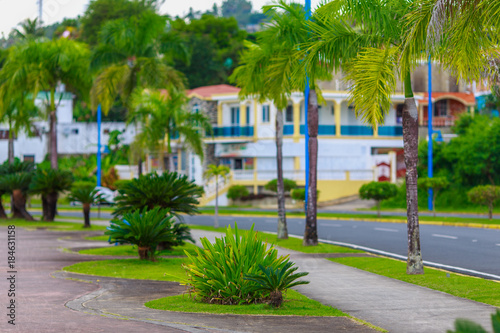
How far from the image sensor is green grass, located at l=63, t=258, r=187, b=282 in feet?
50.7

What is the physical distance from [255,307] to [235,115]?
171 feet

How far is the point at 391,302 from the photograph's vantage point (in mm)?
11578

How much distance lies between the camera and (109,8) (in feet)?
270

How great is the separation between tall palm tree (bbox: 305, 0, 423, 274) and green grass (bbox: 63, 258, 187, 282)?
4.72 metres

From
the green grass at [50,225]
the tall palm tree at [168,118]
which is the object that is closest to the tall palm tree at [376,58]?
the green grass at [50,225]

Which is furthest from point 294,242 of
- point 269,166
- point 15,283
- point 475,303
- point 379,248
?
point 269,166

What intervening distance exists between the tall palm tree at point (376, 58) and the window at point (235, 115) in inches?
1823

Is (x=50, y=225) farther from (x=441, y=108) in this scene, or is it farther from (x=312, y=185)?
(x=441, y=108)

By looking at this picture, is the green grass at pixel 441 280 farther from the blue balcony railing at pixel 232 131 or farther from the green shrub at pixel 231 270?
the blue balcony railing at pixel 232 131

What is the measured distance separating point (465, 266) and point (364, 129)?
45275 millimetres

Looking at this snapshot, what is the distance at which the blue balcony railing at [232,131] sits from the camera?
2382 inches

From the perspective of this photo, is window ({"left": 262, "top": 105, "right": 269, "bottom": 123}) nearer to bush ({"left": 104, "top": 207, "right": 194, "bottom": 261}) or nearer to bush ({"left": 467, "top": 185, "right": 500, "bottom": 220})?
bush ({"left": 467, "top": 185, "right": 500, "bottom": 220})

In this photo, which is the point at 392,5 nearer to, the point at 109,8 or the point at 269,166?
the point at 269,166

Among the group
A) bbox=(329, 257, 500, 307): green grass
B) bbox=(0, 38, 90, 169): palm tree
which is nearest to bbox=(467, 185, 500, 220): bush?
bbox=(329, 257, 500, 307): green grass
